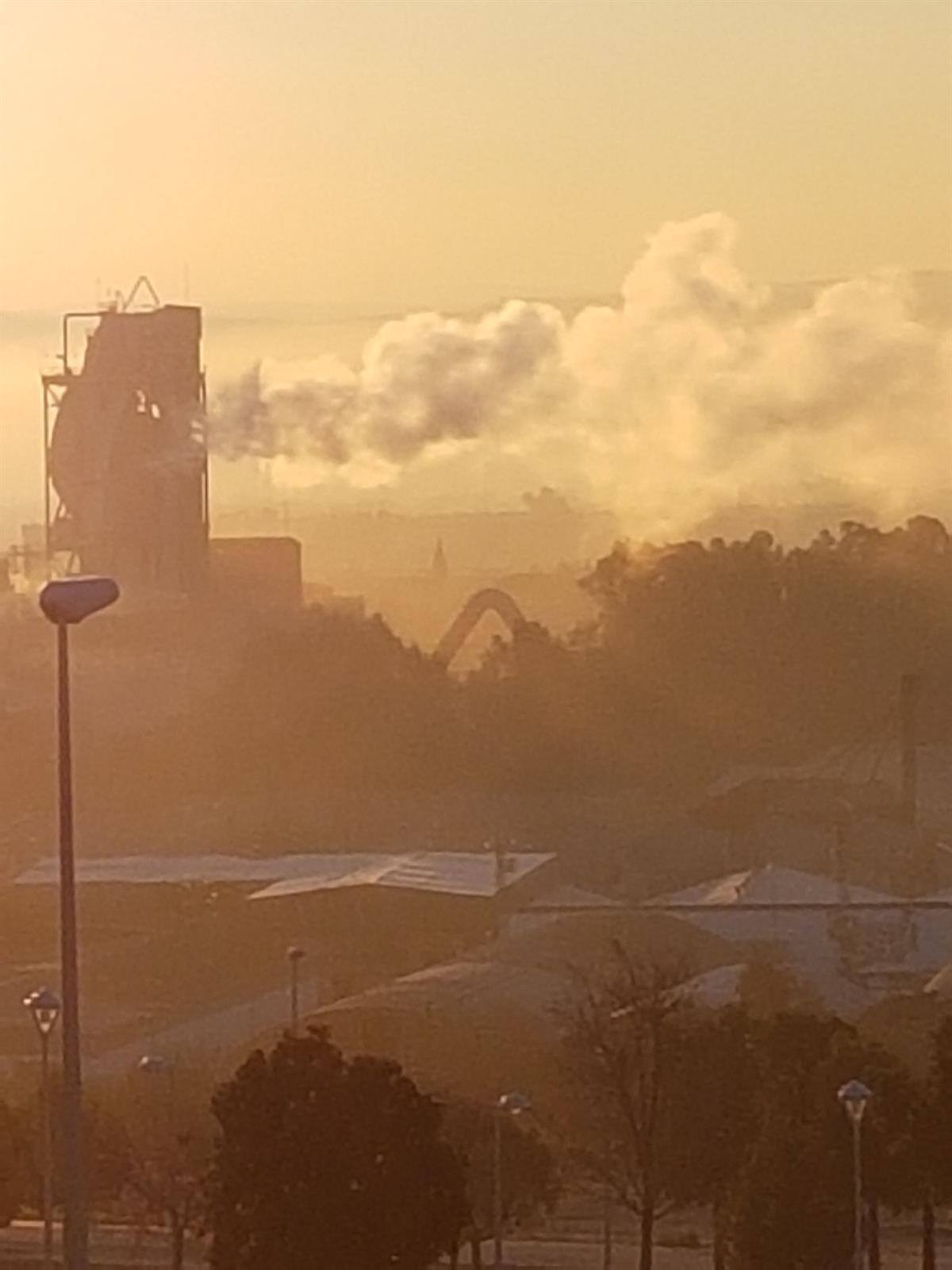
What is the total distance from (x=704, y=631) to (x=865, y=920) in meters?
14.6

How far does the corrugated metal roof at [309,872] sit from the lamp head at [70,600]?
52.1 ft

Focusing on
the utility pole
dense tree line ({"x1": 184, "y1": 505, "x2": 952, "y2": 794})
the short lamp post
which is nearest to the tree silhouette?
the short lamp post

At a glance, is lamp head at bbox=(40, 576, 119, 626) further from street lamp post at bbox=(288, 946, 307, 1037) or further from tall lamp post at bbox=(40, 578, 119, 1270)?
street lamp post at bbox=(288, 946, 307, 1037)

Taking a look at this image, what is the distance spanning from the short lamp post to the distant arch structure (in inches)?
903

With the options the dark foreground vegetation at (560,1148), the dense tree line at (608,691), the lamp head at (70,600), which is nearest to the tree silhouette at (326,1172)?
the dark foreground vegetation at (560,1148)

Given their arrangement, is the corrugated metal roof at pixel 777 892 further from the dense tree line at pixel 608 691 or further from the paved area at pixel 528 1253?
the paved area at pixel 528 1253

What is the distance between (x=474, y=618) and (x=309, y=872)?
10.9 metres

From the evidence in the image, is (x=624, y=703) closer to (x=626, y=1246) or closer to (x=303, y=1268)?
(x=626, y=1246)

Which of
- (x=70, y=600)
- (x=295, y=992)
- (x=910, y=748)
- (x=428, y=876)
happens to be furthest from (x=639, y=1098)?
(x=910, y=748)

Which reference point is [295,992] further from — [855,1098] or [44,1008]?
[855,1098]

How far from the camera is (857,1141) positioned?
7469 mm

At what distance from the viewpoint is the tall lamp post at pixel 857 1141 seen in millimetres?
7430

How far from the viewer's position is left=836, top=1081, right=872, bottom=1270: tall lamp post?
24.4ft

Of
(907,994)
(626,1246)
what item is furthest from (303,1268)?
(907,994)
